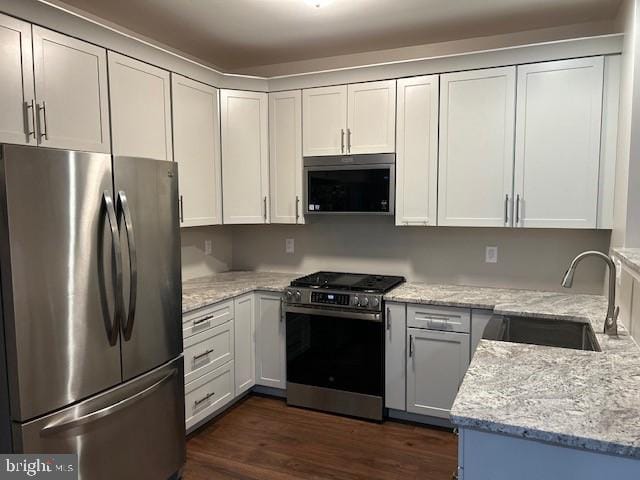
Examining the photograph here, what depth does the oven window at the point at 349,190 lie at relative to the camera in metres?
3.12

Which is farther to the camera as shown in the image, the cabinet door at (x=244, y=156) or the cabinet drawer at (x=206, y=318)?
the cabinet door at (x=244, y=156)

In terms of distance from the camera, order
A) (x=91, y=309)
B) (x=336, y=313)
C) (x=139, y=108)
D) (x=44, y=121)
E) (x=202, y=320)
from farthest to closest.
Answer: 1. (x=336, y=313)
2. (x=202, y=320)
3. (x=139, y=108)
4. (x=44, y=121)
5. (x=91, y=309)

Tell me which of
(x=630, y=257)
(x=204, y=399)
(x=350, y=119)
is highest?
(x=350, y=119)

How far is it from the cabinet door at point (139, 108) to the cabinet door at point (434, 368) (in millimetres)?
2004

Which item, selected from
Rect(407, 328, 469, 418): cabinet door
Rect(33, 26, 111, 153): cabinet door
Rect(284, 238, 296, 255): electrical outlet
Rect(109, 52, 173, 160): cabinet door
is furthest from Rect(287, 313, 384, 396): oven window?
Rect(33, 26, 111, 153): cabinet door

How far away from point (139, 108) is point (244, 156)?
927 millimetres

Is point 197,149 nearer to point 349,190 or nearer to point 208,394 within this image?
point 349,190

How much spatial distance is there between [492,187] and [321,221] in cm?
138

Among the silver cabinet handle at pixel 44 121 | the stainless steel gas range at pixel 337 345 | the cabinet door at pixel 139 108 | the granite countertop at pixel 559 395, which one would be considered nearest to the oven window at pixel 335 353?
the stainless steel gas range at pixel 337 345

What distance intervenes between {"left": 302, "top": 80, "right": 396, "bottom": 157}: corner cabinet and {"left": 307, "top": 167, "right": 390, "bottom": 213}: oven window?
153mm

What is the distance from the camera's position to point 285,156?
11.1ft

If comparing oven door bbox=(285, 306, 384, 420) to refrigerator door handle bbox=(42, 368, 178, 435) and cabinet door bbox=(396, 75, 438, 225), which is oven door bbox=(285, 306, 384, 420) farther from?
refrigerator door handle bbox=(42, 368, 178, 435)

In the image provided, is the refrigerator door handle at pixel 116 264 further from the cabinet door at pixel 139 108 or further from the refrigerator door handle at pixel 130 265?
the cabinet door at pixel 139 108

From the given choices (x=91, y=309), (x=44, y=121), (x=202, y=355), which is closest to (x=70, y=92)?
(x=44, y=121)
